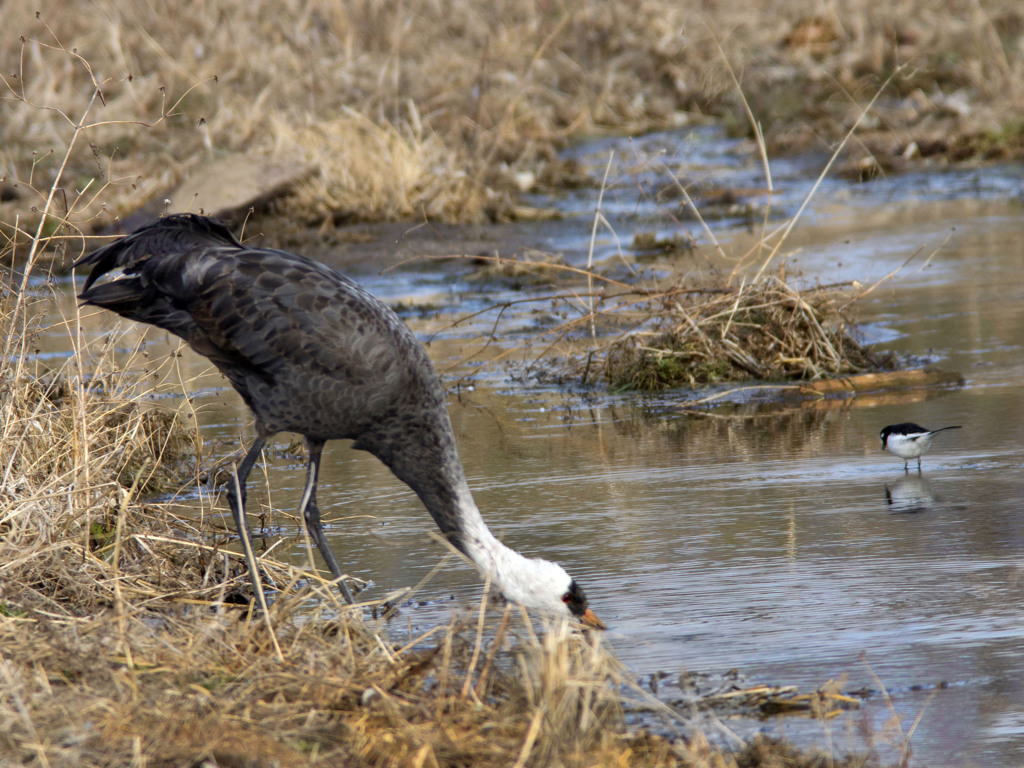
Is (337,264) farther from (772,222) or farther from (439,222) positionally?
(772,222)

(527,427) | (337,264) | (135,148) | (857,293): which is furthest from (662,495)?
(135,148)

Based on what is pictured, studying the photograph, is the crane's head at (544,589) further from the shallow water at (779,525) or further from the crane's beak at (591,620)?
the shallow water at (779,525)

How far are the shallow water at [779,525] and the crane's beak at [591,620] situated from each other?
111 millimetres

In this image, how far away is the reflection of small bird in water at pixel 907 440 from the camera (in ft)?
20.8

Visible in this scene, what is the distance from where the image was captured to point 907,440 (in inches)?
250

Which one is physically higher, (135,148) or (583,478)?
(135,148)

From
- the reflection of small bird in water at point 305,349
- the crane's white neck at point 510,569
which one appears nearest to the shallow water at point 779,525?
the crane's white neck at point 510,569

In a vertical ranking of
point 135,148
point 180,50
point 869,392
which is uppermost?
point 180,50

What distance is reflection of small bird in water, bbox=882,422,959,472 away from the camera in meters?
6.35

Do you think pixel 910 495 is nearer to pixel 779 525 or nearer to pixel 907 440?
pixel 907 440

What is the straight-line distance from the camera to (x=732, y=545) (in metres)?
5.49

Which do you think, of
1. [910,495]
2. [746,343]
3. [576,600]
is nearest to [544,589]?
[576,600]

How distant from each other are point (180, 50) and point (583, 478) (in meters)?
18.2

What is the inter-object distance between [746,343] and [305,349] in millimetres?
4045
